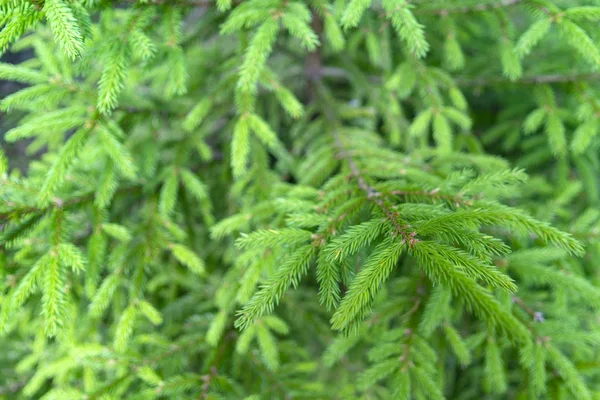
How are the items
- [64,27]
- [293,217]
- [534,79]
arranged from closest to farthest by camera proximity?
[64,27], [293,217], [534,79]

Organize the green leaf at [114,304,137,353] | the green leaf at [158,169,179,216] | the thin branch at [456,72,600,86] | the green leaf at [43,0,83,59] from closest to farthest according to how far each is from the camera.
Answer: the green leaf at [43,0,83,59] → the green leaf at [114,304,137,353] → the green leaf at [158,169,179,216] → the thin branch at [456,72,600,86]

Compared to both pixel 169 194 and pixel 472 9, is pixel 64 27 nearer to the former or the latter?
pixel 169 194

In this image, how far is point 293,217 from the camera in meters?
1.38

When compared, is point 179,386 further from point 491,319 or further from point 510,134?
point 510,134

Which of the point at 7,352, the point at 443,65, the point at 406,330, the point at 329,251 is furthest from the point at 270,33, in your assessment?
the point at 7,352

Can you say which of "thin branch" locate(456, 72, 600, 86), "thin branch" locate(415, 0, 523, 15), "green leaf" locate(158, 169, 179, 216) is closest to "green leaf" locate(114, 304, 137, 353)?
"green leaf" locate(158, 169, 179, 216)

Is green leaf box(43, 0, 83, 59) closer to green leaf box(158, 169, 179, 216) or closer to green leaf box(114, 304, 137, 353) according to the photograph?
green leaf box(158, 169, 179, 216)

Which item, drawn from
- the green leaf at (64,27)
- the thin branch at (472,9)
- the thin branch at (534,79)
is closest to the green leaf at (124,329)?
the green leaf at (64,27)

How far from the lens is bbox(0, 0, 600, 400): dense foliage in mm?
1257

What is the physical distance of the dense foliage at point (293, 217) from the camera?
1257mm

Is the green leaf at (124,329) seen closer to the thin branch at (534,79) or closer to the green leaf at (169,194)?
the green leaf at (169,194)

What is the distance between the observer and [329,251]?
3.86 feet

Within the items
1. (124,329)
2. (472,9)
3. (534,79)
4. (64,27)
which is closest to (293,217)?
(64,27)

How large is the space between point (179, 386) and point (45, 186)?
37.0 inches
